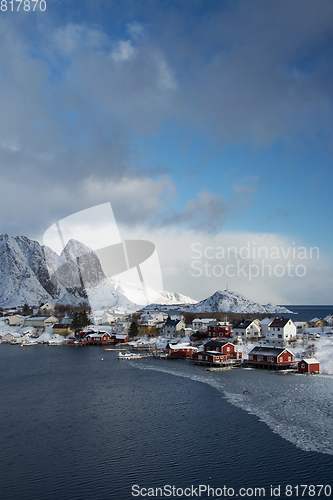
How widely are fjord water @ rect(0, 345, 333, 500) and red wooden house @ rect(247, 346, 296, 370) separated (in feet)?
21.1

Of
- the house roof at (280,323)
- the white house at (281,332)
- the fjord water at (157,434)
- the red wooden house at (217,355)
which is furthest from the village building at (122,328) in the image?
the fjord water at (157,434)

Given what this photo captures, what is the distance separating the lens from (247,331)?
7419cm

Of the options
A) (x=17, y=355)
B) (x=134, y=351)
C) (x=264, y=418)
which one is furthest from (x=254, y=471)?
(x=17, y=355)

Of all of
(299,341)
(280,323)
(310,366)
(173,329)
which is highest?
(280,323)

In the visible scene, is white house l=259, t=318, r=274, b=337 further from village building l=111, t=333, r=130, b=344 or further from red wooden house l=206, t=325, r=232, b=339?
village building l=111, t=333, r=130, b=344

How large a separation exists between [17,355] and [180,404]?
159ft

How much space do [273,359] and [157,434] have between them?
102ft

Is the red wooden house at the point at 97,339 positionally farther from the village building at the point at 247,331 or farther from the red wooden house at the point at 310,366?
the red wooden house at the point at 310,366

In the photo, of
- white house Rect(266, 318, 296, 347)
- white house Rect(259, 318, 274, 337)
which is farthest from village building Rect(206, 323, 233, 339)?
white house Rect(266, 318, 296, 347)

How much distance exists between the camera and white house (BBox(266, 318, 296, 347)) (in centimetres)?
6600

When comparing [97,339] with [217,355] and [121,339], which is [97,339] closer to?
[121,339]

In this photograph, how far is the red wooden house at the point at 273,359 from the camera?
2042 inches

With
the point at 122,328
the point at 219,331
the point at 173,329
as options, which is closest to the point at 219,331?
the point at 219,331

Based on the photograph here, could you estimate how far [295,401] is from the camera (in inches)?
1310
